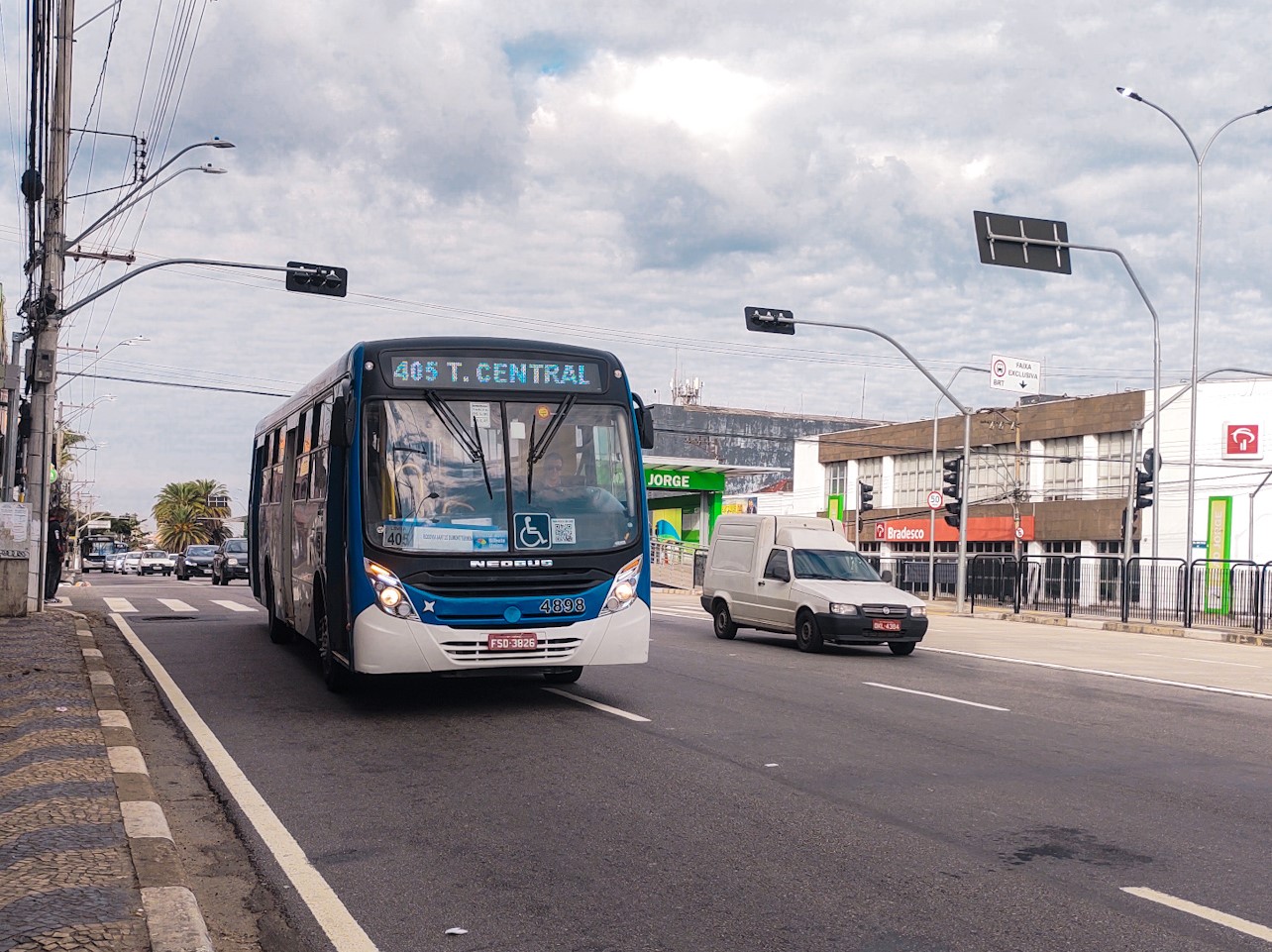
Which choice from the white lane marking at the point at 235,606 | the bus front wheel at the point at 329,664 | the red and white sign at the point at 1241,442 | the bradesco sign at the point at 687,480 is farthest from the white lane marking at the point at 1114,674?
the bradesco sign at the point at 687,480

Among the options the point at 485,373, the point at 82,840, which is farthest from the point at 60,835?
the point at 485,373

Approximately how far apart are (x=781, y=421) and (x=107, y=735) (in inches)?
3545

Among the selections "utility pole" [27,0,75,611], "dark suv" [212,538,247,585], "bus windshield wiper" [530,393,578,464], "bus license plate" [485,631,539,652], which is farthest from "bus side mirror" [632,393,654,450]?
"dark suv" [212,538,247,585]

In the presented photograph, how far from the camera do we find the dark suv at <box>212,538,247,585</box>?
144 ft

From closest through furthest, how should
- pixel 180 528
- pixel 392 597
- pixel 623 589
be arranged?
1. pixel 392 597
2. pixel 623 589
3. pixel 180 528

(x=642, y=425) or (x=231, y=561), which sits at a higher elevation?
(x=642, y=425)

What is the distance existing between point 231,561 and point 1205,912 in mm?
41528

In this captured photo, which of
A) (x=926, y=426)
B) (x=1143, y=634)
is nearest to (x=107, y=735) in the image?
(x=1143, y=634)

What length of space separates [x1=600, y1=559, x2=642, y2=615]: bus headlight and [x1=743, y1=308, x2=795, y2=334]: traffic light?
1650 cm

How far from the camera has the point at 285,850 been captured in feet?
21.0

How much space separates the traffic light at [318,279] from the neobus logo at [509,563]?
13511 mm

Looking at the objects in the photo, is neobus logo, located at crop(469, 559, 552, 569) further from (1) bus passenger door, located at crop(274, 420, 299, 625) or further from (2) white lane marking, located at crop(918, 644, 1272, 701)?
(2) white lane marking, located at crop(918, 644, 1272, 701)

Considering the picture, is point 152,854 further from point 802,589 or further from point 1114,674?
point 802,589

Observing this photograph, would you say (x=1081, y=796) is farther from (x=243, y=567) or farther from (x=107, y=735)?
(x=243, y=567)
